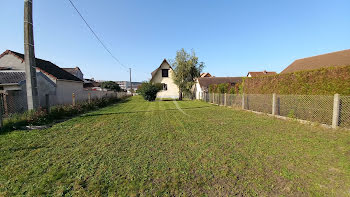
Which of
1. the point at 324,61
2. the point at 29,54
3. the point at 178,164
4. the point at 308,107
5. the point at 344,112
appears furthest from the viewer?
the point at 324,61

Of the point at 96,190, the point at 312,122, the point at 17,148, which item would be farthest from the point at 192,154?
the point at 312,122

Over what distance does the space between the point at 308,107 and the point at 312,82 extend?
Result: 46.6 inches

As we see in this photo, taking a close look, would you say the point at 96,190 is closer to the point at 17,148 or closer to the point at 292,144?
the point at 17,148

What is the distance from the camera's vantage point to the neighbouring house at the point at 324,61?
11.5m

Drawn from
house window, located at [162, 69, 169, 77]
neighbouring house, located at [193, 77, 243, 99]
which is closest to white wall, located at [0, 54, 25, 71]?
house window, located at [162, 69, 169, 77]

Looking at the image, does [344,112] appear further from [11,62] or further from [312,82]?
[11,62]

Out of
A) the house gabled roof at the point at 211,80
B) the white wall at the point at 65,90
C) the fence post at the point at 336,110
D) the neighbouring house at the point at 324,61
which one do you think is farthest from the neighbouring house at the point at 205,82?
the fence post at the point at 336,110

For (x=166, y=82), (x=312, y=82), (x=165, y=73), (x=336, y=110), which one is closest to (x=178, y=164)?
(x=336, y=110)

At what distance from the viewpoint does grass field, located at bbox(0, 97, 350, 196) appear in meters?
2.17

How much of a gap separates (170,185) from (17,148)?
Result: 420 centimetres

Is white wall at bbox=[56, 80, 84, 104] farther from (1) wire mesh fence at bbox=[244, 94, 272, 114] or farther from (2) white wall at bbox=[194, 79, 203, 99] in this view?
(2) white wall at bbox=[194, 79, 203, 99]

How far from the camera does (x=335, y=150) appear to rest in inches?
133

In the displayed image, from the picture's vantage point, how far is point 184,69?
77.4 ft

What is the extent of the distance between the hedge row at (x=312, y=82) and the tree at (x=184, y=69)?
49.5ft
